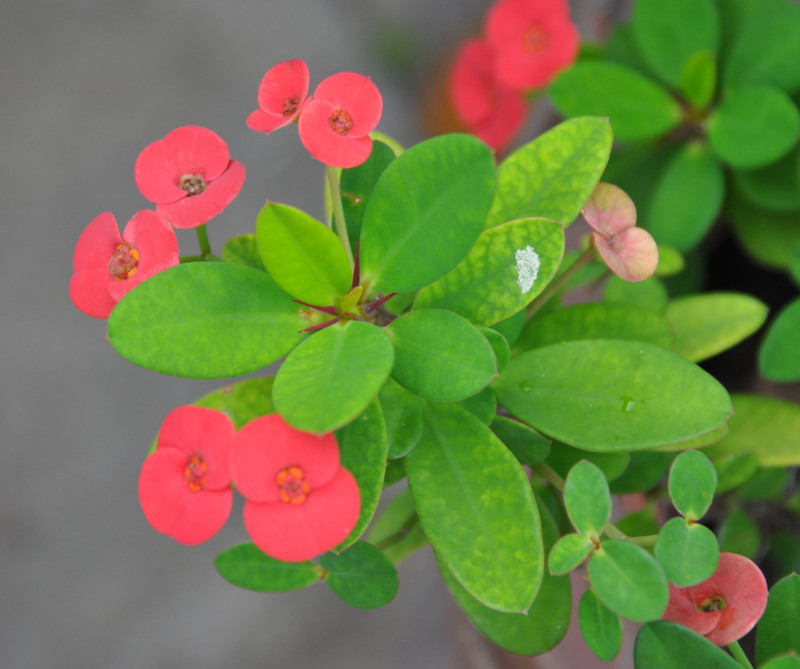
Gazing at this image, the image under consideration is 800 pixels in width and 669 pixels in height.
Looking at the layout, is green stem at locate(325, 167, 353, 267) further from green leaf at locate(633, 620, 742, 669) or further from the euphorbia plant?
green leaf at locate(633, 620, 742, 669)

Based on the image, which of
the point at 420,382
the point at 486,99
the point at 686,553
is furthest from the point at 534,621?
the point at 486,99

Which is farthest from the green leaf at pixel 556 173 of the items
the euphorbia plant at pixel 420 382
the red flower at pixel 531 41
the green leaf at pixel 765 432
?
the red flower at pixel 531 41

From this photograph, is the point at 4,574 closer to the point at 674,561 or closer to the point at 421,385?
the point at 421,385

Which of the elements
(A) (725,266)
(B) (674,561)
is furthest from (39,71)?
(B) (674,561)

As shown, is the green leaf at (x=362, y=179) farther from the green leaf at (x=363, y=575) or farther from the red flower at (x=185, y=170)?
the green leaf at (x=363, y=575)

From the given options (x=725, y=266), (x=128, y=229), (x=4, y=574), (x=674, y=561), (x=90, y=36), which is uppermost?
(x=90, y=36)

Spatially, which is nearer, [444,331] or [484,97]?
[444,331]

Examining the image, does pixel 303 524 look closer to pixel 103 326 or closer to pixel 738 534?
pixel 738 534
